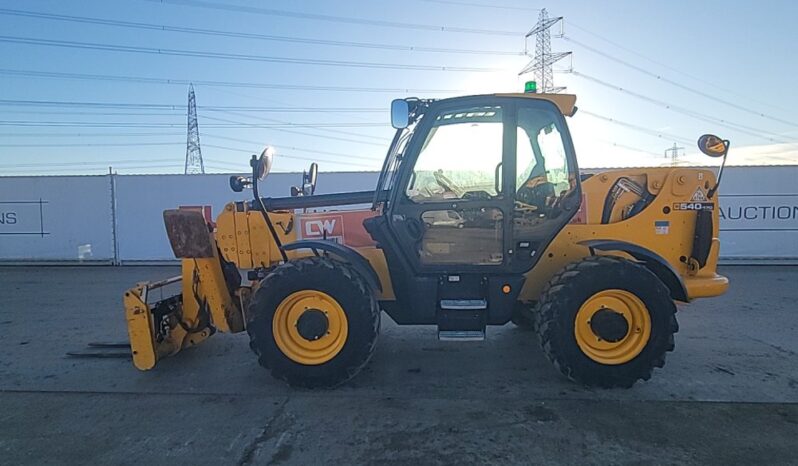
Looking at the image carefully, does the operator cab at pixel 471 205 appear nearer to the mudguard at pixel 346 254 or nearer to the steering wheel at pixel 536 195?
the steering wheel at pixel 536 195

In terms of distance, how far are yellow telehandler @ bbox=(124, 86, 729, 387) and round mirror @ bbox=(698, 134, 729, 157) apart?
0.02 metres

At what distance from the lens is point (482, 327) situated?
13.9 ft

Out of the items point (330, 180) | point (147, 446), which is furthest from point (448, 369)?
point (330, 180)

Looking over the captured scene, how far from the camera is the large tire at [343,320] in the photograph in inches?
156

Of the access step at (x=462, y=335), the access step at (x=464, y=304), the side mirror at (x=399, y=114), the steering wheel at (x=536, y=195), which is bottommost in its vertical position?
the access step at (x=462, y=335)

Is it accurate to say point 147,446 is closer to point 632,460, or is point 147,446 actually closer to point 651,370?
point 632,460

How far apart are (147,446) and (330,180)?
936cm

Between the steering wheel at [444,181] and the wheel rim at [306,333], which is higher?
the steering wheel at [444,181]

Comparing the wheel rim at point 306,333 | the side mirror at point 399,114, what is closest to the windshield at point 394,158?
the side mirror at point 399,114

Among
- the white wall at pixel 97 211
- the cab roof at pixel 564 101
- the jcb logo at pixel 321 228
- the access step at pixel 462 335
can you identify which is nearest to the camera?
the access step at pixel 462 335

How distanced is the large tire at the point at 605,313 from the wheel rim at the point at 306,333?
1647mm

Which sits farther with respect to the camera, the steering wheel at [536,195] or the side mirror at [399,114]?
the steering wheel at [536,195]

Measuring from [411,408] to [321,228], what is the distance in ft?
6.15

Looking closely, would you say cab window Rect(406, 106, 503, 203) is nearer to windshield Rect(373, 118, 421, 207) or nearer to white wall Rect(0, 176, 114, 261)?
windshield Rect(373, 118, 421, 207)
